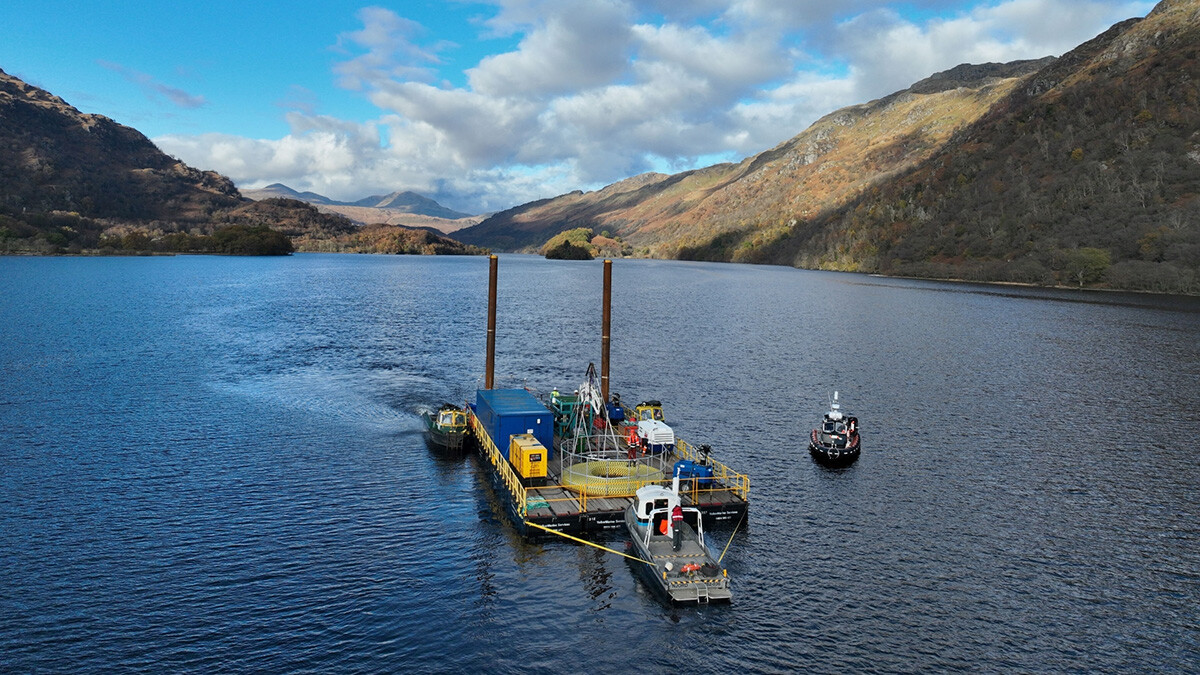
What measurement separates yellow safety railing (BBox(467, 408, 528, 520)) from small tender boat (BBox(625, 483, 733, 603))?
6.75 metres

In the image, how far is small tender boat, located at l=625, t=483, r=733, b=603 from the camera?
34953 millimetres

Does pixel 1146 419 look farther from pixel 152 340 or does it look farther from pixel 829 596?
pixel 152 340

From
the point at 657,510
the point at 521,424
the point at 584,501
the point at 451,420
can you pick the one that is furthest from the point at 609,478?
the point at 451,420

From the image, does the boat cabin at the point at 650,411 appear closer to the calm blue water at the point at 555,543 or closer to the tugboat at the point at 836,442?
the calm blue water at the point at 555,543

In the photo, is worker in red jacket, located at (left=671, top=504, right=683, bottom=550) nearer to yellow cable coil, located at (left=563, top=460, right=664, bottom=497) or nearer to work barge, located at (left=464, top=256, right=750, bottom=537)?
work barge, located at (left=464, top=256, right=750, bottom=537)

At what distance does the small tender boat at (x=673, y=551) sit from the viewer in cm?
3495

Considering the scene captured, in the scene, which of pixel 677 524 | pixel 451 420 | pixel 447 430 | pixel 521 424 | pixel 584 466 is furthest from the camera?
pixel 451 420

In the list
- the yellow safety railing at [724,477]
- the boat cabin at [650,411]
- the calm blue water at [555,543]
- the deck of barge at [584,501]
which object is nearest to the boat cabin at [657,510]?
the calm blue water at [555,543]

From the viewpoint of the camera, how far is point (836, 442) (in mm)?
58500

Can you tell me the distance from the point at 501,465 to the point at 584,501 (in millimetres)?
9296

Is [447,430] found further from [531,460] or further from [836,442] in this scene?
[836,442]

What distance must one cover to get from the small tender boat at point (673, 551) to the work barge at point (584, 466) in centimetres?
299

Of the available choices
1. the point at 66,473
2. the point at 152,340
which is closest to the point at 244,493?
the point at 66,473

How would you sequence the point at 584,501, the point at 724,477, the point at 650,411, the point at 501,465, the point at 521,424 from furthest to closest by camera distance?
1. the point at 650,411
2. the point at 521,424
3. the point at 501,465
4. the point at 724,477
5. the point at 584,501
